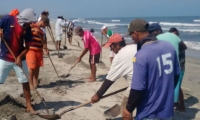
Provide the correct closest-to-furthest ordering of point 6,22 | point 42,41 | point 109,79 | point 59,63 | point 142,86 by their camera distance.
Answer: point 142,86
point 109,79
point 6,22
point 42,41
point 59,63

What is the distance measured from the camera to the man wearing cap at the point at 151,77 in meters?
2.65

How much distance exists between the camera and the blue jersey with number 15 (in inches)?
104

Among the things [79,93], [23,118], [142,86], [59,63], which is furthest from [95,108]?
[59,63]

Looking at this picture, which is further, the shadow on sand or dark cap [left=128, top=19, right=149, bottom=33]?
the shadow on sand

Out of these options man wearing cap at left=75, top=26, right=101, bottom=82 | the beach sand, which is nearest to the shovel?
the beach sand

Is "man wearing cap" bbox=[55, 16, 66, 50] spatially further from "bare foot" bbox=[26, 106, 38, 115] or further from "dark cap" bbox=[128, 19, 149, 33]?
"dark cap" bbox=[128, 19, 149, 33]

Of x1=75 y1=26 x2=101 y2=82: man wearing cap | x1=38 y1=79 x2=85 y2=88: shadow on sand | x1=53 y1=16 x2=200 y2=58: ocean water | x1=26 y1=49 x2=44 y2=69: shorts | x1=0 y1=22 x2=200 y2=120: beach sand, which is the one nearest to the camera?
x1=0 y1=22 x2=200 y2=120: beach sand

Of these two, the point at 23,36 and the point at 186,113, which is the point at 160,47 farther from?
the point at 186,113

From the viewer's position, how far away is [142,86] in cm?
265

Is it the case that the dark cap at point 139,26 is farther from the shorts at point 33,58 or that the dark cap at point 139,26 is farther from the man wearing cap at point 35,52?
the shorts at point 33,58

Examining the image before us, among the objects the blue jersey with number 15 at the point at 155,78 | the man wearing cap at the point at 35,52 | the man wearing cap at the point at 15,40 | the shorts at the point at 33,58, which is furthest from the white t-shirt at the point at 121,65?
the shorts at the point at 33,58

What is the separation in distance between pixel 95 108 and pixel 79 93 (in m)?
A: 1.08

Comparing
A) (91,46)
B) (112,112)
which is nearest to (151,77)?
(112,112)

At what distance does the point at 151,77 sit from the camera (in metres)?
2.68
